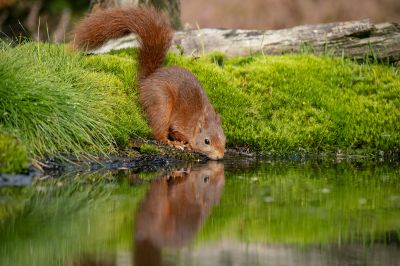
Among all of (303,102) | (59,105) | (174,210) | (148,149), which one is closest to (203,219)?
(174,210)

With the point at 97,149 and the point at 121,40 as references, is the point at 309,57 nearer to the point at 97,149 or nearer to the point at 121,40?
the point at 121,40

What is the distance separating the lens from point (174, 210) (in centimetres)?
616

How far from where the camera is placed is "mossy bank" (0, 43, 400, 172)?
25.4 ft

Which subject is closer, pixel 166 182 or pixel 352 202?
pixel 352 202

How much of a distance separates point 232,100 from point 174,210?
141 inches

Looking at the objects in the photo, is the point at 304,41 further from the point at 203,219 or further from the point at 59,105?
the point at 203,219

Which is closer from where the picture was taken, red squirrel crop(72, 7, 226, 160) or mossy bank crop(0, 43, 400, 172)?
mossy bank crop(0, 43, 400, 172)

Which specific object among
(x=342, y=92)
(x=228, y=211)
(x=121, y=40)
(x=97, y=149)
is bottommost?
(x=228, y=211)

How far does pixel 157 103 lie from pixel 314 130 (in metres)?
1.86

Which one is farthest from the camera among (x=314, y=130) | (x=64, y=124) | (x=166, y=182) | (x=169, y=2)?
(x=169, y=2)

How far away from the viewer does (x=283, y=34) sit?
35.2 feet

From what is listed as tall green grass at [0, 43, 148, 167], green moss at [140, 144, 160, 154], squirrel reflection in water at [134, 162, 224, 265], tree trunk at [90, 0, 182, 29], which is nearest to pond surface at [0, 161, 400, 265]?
squirrel reflection in water at [134, 162, 224, 265]

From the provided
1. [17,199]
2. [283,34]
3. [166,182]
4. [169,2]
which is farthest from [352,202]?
[169,2]

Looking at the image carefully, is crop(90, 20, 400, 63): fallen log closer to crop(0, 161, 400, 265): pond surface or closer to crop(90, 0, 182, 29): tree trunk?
crop(90, 0, 182, 29): tree trunk
